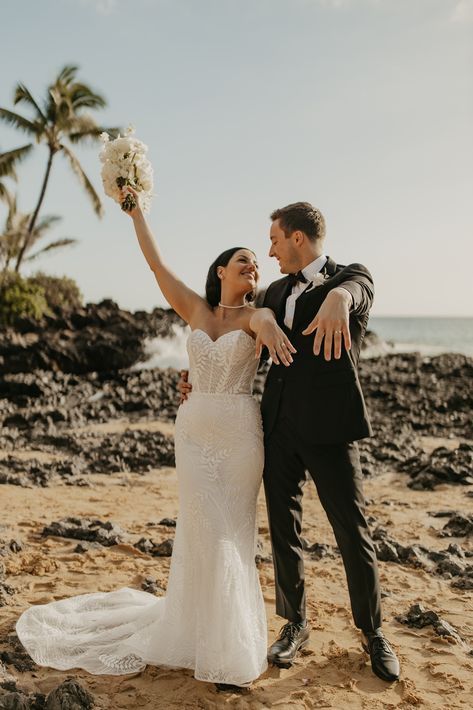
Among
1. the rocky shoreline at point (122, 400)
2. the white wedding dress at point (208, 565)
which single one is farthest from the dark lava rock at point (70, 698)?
the rocky shoreline at point (122, 400)

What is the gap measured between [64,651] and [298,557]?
5.36ft

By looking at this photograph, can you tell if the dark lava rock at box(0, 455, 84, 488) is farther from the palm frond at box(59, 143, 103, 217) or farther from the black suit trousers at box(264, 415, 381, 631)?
the palm frond at box(59, 143, 103, 217)

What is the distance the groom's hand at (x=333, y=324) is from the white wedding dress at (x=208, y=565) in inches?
32.0

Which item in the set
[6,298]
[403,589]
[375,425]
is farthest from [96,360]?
[403,589]

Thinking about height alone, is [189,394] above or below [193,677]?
above

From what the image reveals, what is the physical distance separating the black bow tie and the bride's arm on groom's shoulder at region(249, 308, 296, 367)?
295 mm

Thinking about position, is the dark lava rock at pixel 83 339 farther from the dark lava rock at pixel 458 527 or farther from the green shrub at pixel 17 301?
the dark lava rock at pixel 458 527

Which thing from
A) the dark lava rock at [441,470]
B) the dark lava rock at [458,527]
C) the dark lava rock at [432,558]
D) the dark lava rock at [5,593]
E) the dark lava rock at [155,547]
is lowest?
the dark lava rock at [5,593]

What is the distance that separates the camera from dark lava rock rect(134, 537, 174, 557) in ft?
21.1

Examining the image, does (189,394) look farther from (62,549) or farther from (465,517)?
(465,517)

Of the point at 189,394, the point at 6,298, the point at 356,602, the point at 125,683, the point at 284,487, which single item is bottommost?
the point at 125,683

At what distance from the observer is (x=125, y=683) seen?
3.94m

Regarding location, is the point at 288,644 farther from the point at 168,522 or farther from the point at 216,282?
the point at 168,522

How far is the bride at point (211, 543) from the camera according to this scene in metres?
3.87
